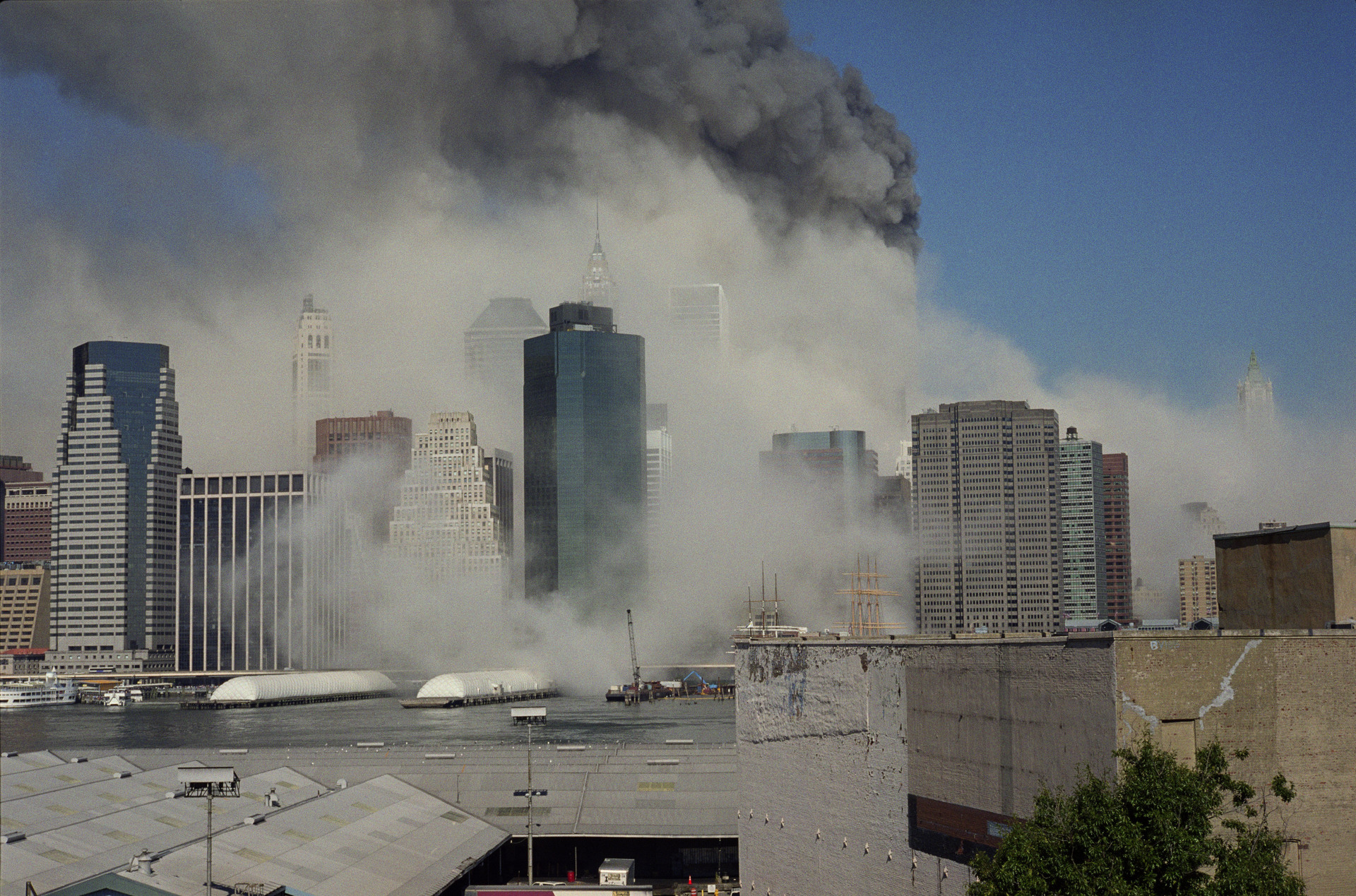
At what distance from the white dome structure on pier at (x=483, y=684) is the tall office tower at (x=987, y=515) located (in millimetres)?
47957

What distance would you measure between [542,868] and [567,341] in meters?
138

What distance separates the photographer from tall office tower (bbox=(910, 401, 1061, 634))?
168 m

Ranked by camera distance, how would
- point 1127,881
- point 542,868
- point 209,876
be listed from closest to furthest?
point 1127,881
point 209,876
point 542,868

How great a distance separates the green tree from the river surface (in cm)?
6779

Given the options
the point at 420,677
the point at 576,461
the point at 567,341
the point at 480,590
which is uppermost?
the point at 567,341

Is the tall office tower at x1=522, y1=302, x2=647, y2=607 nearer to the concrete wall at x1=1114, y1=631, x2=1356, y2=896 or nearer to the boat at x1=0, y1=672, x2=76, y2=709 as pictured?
the boat at x1=0, y1=672, x2=76, y2=709

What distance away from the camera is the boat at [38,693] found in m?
163

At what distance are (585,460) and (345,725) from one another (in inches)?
2523

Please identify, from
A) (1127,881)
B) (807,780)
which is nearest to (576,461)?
(807,780)

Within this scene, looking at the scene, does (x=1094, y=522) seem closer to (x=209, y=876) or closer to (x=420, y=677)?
(x=420, y=677)

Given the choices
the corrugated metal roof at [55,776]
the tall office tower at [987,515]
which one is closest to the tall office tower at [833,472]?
the tall office tower at [987,515]

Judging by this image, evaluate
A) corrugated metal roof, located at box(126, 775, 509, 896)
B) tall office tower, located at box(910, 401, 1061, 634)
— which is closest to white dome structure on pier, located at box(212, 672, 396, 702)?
tall office tower, located at box(910, 401, 1061, 634)

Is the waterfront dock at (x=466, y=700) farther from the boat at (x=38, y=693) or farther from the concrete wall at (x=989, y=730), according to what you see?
the concrete wall at (x=989, y=730)

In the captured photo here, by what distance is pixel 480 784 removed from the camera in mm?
45188
